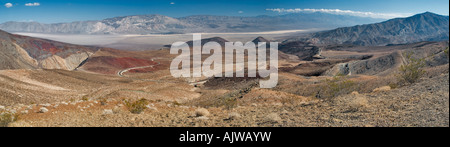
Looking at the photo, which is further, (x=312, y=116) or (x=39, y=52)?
(x=39, y=52)

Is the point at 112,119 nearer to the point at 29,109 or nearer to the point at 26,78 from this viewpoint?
the point at 29,109

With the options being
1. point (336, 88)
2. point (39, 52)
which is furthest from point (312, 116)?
point (39, 52)

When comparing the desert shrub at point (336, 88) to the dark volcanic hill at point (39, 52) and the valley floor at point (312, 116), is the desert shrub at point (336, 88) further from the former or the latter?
the dark volcanic hill at point (39, 52)

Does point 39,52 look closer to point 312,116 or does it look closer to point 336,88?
point 336,88

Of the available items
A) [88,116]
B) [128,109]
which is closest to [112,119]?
[88,116]

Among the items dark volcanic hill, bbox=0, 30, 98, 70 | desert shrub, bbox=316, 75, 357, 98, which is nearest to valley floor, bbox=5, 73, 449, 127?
desert shrub, bbox=316, 75, 357, 98

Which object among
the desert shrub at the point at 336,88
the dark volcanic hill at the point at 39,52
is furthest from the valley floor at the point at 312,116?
the dark volcanic hill at the point at 39,52

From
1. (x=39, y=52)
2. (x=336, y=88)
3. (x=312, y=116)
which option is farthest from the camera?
(x=39, y=52)

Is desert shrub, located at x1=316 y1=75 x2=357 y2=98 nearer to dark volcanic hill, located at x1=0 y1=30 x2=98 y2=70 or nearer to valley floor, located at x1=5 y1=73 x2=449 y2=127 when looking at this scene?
valley floor, located at x1=5 y1=73 x2=449 y2=127

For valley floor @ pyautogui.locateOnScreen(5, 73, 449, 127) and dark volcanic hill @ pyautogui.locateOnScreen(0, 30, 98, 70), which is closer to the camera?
valley floor @ pyautogui.locateOnScreen(5, 73, 449, 127)

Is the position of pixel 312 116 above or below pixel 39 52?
below
